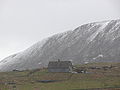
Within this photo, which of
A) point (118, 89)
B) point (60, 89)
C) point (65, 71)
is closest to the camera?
point (118, 89)

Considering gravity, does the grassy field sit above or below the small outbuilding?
below

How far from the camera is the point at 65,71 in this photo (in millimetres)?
160500

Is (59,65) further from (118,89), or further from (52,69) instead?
(118,89)

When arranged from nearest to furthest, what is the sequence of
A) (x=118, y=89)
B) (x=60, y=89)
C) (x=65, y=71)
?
(x=118, y=89)
(x=60, y=89)
(x=65, y=71)

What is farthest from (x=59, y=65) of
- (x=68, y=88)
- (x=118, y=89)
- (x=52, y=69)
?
(x=118, y=89)

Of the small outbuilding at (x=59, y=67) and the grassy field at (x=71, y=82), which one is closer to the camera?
the grassy field at (x=71, y=82)

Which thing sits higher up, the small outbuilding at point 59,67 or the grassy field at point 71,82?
the small outbuilding at point 59,67

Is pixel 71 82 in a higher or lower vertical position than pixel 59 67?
lower

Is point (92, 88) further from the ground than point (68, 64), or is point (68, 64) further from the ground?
point (68, 64)

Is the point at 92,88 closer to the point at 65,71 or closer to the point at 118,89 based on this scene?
the point at 118,89

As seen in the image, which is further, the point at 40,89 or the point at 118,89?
the point at 40,89

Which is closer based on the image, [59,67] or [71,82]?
[71,82]

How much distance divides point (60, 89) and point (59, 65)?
83.4 metres

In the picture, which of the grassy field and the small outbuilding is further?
the small outbuilding
